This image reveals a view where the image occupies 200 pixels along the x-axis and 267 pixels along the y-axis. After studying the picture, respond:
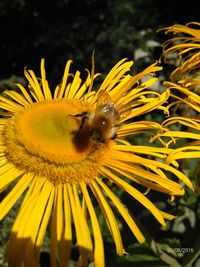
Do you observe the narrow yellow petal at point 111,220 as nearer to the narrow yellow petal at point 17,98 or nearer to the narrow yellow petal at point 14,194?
the narrow yellow petal at point 14,194

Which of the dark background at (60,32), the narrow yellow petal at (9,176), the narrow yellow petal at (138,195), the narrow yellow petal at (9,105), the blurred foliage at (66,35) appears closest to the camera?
the narrow yellow petal at (138,195)

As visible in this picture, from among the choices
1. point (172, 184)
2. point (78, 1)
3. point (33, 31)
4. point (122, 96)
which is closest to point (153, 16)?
point (78, 1)

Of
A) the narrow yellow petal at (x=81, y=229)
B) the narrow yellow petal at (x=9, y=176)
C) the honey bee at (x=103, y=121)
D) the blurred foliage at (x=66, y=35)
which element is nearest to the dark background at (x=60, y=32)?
the blurred foliage at (x=66, y=35)

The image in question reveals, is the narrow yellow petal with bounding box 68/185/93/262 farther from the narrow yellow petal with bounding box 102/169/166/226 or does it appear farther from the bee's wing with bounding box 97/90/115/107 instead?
the bee's wing with bounding box 97/90/115/107

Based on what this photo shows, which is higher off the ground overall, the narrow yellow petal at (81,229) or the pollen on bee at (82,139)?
the pollen on bee at (82,139)

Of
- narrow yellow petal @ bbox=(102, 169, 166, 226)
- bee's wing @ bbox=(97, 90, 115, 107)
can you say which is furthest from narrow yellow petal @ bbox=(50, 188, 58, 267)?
bee's wing @ bbox=(97, 90, 115, 107)
